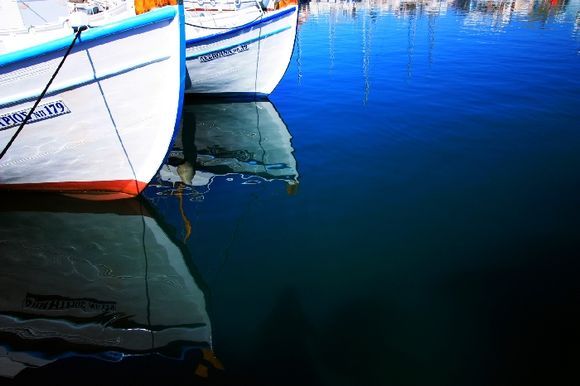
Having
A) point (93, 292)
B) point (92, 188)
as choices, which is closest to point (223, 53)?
point (92, 188)

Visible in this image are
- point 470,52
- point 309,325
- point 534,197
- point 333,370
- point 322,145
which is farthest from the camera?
point 470,52

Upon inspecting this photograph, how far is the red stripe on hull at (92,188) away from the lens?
738 cm

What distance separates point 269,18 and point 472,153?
759 cm

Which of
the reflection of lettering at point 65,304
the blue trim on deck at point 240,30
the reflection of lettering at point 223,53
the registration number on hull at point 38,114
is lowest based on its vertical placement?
the reflection of lettering at point 65,304

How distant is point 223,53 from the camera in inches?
492

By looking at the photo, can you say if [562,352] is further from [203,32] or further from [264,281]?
[203,32]

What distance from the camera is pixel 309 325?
4586 millimetres

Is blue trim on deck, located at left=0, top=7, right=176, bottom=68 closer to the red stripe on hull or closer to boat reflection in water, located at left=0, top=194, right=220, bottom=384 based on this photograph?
the red stripe on hull

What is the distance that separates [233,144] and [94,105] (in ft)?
13.9

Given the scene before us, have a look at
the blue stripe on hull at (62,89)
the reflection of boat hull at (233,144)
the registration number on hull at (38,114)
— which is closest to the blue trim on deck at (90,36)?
the blue stripe on hull at (62,89)

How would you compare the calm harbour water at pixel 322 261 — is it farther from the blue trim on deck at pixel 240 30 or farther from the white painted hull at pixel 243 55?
the blue trim on deck at pixel 240 30

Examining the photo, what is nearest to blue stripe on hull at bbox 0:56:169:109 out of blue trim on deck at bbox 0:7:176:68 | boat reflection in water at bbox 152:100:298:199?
blue trim on deck at bbox 0:7:176:68

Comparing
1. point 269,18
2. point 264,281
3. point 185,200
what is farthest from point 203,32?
point 264,281

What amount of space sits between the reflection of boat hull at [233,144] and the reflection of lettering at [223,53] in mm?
1663
